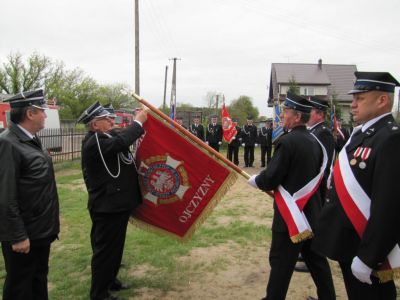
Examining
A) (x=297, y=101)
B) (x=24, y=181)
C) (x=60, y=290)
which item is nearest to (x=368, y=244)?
(x=297, y=101)

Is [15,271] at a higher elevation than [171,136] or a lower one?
lower

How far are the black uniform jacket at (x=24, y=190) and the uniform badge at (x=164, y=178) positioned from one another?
1.15 meters

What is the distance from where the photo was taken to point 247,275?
436 centimetres

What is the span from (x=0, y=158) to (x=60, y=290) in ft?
6.75

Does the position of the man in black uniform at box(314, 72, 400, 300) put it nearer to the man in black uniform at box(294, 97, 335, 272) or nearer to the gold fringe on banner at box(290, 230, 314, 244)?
the gold fringe on banner at box(290, 230, 314, 244)

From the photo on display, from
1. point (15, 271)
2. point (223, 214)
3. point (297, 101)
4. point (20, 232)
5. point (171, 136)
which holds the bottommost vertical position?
point (223, 214)

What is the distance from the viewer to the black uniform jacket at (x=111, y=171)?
11.1 feet

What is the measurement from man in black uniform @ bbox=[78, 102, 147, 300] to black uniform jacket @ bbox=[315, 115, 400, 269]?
6.65 feet

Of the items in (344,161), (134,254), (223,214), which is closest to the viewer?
(344,161)

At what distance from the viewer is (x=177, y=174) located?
3.89m

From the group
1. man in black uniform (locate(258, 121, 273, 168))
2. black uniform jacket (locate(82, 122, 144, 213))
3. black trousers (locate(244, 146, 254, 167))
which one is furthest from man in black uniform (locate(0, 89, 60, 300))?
man in black uniform (locate(258, 121, 273, 168))

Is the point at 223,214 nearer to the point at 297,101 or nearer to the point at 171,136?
the point at 171,136

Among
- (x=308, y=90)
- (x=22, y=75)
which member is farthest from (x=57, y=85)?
(x=308, y=90)

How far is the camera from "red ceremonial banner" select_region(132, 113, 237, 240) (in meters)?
3.86
